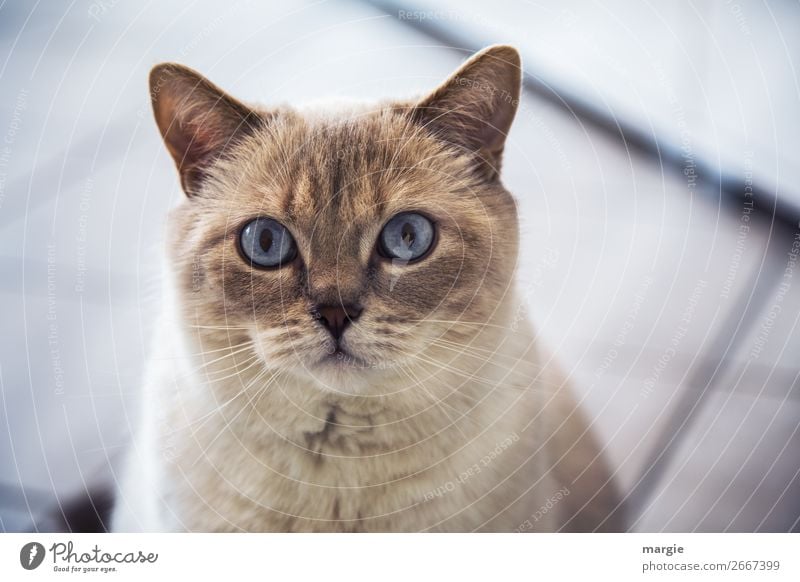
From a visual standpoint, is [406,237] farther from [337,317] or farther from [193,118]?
[193,118]

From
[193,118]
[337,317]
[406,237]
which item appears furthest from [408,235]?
[193,118]

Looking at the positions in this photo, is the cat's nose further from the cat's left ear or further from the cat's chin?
the cat's left ear

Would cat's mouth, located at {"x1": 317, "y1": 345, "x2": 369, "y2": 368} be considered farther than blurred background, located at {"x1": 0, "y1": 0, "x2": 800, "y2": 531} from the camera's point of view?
No

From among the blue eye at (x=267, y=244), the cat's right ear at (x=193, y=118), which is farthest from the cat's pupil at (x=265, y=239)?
the cat's right ear at (x=193, y=118)

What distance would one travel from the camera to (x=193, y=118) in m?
0.64

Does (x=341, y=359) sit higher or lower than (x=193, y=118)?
lower

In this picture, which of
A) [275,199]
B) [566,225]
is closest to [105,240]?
[275,199]

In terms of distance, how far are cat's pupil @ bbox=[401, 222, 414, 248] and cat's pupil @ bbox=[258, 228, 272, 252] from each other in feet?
0.46

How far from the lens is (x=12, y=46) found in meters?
0.71

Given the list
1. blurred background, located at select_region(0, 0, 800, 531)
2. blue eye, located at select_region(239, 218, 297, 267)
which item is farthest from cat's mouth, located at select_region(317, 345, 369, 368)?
blurred background, located at select_region(0, 0, 800, 531)

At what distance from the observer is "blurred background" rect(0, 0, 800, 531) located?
0.70 metres

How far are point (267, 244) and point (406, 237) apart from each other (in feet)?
0.48

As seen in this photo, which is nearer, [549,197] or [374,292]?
[374,292]
